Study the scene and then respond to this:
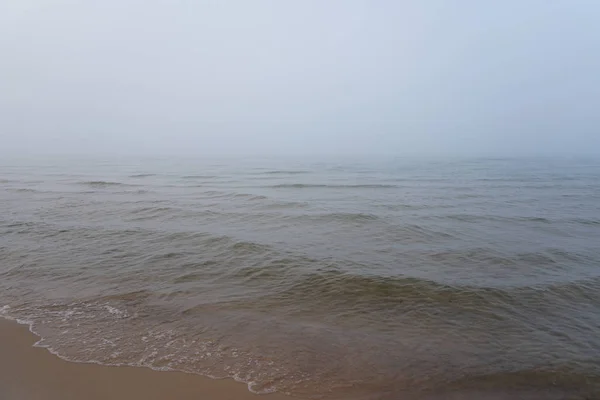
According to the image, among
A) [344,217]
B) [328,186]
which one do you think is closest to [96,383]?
[344,217]

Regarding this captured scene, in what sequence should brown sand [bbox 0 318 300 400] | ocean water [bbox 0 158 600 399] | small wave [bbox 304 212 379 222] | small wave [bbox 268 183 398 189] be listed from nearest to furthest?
1. brown sand [bbox 0 318 300 400]
2. ocean water [bbox 0 158 600 399]
3. small wave [bbox 304 212 379 222]
4. small wave [bbox 268 183 398 189]

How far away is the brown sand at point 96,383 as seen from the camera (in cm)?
431

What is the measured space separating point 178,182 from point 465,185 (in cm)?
2639

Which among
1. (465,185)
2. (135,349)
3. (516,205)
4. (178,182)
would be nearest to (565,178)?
(465,185)

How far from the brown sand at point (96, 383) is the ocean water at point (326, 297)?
0.73ft

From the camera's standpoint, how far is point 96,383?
4.55 m

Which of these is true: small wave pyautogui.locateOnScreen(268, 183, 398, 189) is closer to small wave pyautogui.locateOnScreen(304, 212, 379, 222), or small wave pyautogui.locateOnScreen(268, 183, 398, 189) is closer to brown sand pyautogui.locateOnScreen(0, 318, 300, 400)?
small wave pyautogui.locateOnScreen(304, 212, 379, 222)

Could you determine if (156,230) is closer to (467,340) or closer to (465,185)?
(467,340)

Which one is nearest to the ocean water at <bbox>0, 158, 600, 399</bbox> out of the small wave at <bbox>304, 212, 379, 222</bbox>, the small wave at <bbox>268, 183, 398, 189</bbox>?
the small wave at <bbox>304, 212, 379, 222</bbox>

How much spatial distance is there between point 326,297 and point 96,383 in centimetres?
474

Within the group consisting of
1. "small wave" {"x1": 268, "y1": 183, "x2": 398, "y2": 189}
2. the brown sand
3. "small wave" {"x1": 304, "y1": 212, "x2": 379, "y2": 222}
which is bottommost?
the brown sand

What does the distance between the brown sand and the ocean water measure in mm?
222

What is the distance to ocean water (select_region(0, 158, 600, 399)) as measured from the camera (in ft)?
16.5

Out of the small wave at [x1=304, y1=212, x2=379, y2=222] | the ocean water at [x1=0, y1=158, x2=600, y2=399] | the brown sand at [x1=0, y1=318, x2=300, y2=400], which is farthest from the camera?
the small wave at [x1=304, y1=212, x2=379, y2=222]
